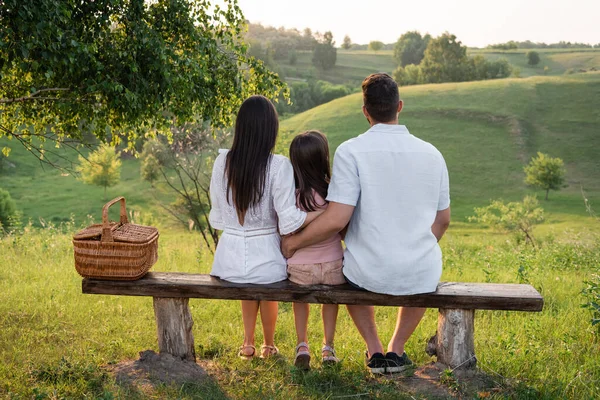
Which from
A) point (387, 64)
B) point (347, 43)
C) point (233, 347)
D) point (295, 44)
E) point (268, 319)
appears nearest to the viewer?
point (268, 319)

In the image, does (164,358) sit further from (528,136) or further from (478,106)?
(478,106)

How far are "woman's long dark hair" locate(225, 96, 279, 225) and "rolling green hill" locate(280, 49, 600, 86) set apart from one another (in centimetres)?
7768

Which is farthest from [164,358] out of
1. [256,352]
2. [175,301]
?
[256,352]

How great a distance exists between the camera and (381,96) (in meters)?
4.13

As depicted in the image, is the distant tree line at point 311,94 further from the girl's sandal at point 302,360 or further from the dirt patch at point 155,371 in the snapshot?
the girl's sandal at point 302,360

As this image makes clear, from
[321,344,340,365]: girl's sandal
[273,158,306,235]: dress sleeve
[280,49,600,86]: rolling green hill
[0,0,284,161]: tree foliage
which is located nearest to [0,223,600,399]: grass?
[321,344,340,365]: girl's sandal

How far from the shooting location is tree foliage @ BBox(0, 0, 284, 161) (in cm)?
478

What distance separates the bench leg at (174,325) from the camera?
468 cm

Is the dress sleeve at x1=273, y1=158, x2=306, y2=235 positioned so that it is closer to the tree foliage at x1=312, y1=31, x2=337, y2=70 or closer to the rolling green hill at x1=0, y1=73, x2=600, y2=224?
the rolling green hill at x1=0, y1=73, x2=600, y2=224

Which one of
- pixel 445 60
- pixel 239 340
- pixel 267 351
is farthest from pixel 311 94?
pixel 267 351

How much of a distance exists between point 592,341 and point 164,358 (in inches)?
147

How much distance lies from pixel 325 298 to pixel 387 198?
0.89 metres

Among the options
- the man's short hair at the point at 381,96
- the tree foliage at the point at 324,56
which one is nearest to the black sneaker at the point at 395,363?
the man's short hair at the point at 381,96

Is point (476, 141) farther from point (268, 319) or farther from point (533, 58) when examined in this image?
point (533, 58)
